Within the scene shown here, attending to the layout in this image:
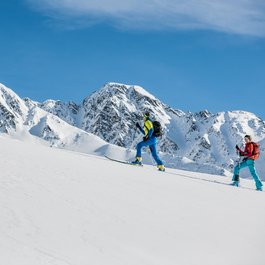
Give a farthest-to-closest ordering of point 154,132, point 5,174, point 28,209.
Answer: point 154,132 < point 5,174 < point 28,209

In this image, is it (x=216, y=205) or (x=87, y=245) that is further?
(x=216, y=205)

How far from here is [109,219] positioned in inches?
376

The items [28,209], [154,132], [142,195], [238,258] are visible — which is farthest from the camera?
[154,132]

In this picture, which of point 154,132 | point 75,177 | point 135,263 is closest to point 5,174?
point 75,177

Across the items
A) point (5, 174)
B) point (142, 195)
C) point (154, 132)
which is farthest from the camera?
point (154, 132)

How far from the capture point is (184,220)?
A: 10.9 m

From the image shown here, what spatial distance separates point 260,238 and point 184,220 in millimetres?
1580

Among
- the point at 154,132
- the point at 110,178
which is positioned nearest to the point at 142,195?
the point at 110,178

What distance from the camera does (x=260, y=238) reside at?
11203 mm

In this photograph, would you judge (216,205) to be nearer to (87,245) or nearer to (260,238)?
(260,238)

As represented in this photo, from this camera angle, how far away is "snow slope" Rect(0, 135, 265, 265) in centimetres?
778

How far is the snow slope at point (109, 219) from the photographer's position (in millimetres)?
7781

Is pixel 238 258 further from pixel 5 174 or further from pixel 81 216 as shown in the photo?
pixel 5 174

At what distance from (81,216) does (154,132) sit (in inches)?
416
